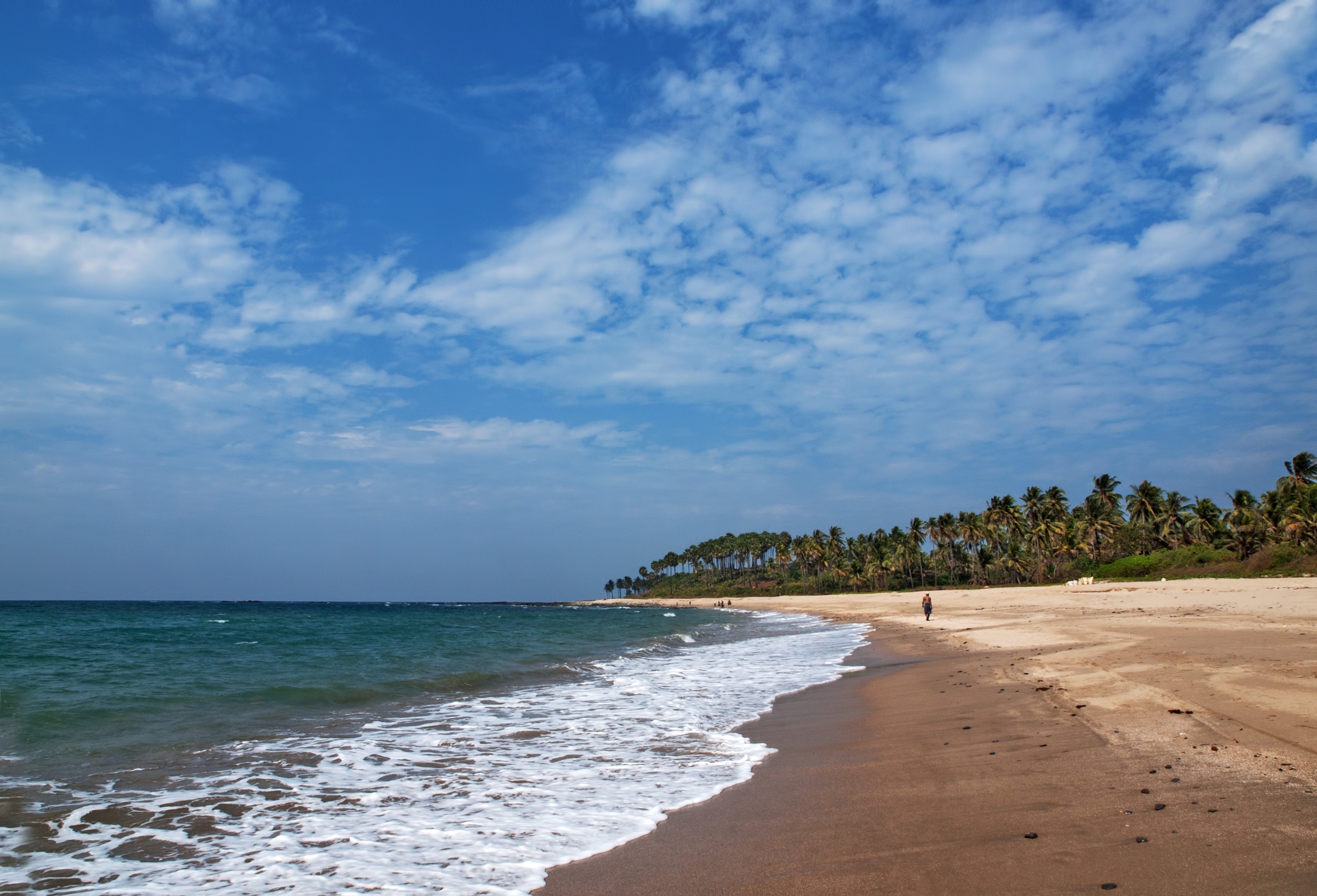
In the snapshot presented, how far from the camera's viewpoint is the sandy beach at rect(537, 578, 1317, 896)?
4.35 m

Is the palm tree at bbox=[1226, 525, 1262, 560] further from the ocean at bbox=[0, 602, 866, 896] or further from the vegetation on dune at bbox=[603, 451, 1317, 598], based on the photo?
the ocean at bbox=[0, 602, 866, 896]

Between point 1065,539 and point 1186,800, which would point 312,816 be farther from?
point 1065,539

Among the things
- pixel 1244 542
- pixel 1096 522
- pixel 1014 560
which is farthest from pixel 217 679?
pixel 1014 560

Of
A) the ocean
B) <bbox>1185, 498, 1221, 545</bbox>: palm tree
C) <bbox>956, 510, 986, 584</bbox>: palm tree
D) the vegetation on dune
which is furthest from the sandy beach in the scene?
<bbox>956, 510, 986, 584</bbox>: palm tree

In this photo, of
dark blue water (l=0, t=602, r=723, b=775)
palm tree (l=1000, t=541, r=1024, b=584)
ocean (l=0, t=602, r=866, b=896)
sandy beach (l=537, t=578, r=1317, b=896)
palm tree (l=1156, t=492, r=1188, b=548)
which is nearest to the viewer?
sandy beach (l=537, t=578, r=1317, b=896)

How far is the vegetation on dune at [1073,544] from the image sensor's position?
53.7 meters

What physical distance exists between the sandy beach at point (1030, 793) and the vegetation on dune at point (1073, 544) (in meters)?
48.5

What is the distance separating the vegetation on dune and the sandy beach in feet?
159

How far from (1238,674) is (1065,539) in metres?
79.2

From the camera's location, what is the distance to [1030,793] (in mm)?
5883

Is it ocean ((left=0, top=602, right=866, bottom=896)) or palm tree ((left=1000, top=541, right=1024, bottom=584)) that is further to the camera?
palm tree ((left=1000, top=541, right=1024, bottom=584))

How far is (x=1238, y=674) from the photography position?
9.92 metres

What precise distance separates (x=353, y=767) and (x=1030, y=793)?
800 centimetres

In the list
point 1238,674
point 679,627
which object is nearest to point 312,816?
point 1238,674
